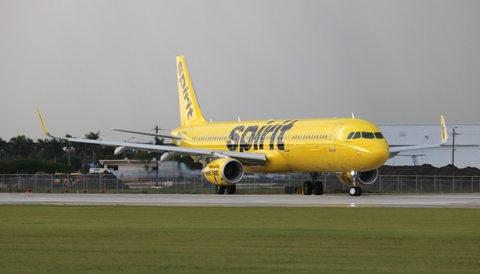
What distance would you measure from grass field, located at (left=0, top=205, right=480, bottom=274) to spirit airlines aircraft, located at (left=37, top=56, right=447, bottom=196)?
16395 mm

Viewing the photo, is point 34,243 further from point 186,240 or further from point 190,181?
point 190,181

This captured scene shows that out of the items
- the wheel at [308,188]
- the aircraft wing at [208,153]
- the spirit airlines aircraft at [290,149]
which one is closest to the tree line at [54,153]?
the spirit airlines aircraft at [290,149]

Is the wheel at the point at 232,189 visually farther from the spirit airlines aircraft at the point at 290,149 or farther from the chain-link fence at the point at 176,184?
the chain-link fence at the point at 176,184

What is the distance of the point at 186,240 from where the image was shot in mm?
16766

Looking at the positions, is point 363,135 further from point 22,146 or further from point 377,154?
point 22,146

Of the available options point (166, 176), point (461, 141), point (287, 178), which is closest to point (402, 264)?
point (166, 176)

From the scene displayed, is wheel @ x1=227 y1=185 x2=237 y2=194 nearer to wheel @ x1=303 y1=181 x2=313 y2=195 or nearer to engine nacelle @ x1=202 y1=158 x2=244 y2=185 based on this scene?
engine nacelle @ x1=202 y1=158 x2=244 y2=185

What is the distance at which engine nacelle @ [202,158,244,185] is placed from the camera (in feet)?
151

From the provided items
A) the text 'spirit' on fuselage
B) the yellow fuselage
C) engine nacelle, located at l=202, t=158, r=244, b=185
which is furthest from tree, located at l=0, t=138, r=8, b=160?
engine nacelle, located at l=202, t=158, r=244, b=185

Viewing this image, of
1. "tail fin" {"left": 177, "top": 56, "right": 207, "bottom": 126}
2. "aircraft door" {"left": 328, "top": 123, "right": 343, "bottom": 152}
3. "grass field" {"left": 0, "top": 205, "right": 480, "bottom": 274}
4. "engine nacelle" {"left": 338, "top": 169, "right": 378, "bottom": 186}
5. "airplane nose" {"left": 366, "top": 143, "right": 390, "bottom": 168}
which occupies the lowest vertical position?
"grass field" {"left": 0, "top": 205, "right": 480, "bottom": 274}

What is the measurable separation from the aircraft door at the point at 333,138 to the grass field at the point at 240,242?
17.1 metres

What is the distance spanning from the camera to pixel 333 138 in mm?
43125

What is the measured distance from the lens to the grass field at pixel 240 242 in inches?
508

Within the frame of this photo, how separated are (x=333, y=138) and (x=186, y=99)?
19.6m
